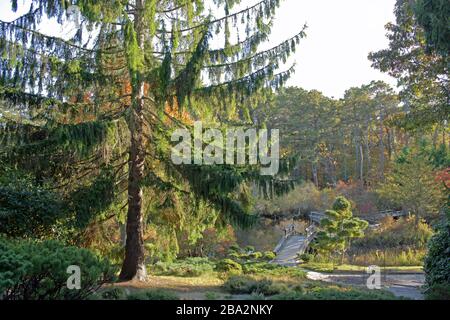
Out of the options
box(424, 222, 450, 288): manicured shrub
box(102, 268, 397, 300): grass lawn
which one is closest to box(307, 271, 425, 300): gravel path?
box(424, 222, 450, 288): manicured shrub

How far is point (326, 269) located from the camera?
17.8 m

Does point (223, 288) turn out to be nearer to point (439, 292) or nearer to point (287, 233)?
point (439, 292)

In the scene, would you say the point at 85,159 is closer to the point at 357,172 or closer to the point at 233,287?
the point at 233,287

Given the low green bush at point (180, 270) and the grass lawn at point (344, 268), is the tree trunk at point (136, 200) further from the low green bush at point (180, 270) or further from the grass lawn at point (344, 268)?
the grass lawn at point (344, 268)

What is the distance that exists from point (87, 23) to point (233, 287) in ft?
21.8

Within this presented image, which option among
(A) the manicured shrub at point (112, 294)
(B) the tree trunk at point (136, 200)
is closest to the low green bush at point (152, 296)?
(A) the manicured shrub at point (112, 294)

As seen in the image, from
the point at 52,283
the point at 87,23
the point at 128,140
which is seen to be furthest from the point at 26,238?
the point at 87,23

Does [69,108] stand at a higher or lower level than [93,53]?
lower

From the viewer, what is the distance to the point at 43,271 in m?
5.16

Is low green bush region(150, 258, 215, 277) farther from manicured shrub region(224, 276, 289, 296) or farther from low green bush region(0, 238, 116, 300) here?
low green bush region(0, 238, 116, 300)

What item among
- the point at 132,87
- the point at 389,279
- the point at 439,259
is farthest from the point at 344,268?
the point at 132,87
